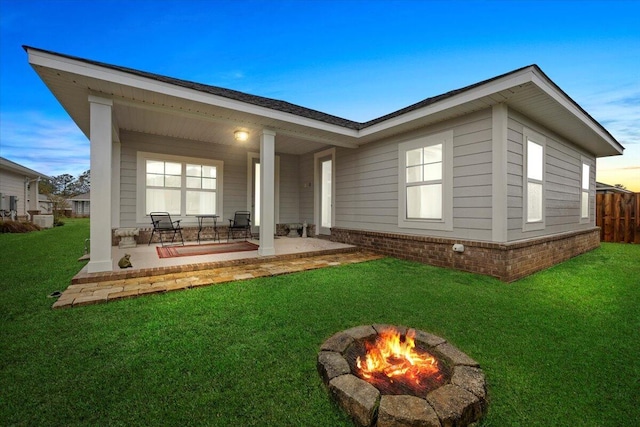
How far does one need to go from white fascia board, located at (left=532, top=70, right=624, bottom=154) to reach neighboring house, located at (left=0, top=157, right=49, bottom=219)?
18.9 meters

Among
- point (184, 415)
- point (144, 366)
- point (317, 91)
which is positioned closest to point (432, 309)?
point (184, 415)

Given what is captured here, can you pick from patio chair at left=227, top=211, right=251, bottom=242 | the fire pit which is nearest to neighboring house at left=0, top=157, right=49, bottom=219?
patio chair at left=227, top=211, right=251, bottom=242

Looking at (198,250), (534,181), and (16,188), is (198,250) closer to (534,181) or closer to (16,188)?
(534,181)

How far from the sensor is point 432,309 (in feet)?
9.36

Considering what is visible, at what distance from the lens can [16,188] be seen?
1380 centimetres

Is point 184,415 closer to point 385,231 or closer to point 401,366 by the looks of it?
point 401,366

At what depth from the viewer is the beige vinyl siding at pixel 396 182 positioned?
14.1ft

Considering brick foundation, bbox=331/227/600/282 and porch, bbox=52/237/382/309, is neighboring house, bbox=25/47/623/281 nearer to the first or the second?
brick foundation, bbox=331/227/600/282

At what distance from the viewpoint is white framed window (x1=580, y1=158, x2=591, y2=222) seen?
23.1 feet

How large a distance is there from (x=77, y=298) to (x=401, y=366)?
3.50 m

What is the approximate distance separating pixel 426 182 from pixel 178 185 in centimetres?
623

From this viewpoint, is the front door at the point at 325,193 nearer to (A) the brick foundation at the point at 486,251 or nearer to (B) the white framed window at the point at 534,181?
(A) the brick foundation at the point at 486,251

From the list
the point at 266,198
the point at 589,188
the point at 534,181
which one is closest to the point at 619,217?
the point at 589,188

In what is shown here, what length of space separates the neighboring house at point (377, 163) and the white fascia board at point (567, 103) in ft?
0.10
